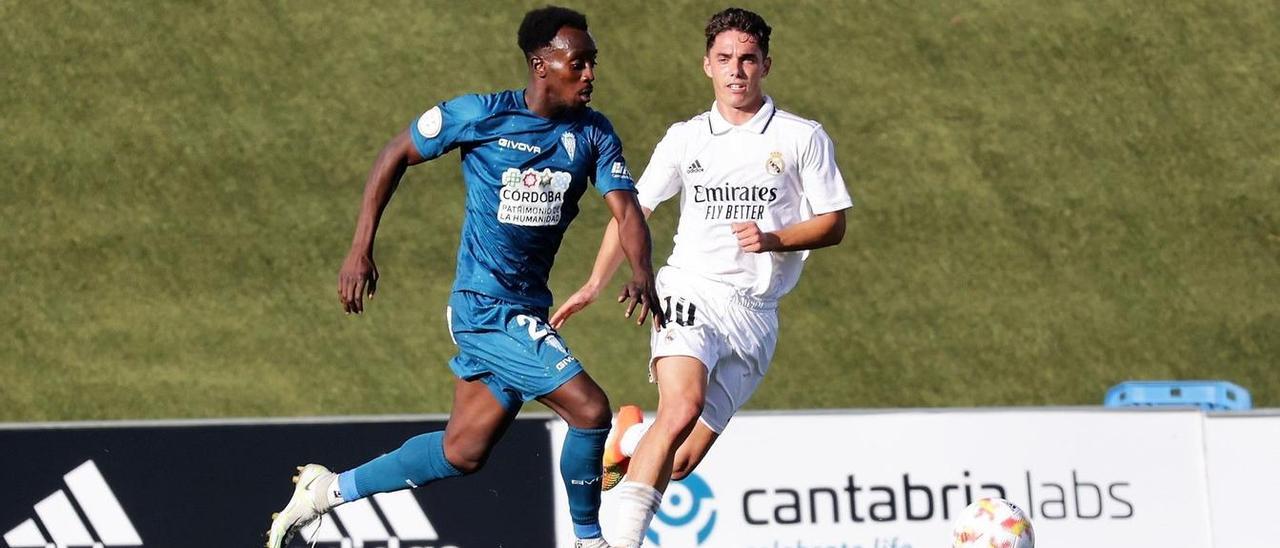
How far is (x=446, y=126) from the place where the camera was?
7.27 meters

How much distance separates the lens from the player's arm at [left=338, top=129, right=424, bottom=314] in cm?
682

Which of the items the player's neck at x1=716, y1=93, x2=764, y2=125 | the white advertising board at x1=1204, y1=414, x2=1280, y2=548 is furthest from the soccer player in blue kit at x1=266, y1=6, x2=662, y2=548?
the white advertising board at x1=1204, y1=414, x2=1280, y2=548

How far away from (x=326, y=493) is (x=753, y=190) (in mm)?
2281

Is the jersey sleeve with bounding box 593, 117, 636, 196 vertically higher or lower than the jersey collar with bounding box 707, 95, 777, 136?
lower

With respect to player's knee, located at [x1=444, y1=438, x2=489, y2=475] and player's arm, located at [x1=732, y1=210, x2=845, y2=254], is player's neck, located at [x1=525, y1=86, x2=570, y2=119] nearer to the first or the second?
player's arm, located at [x1=732, y1=210, x2=845, y2=254]

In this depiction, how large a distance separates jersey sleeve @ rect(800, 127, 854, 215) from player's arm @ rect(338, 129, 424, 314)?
70.4 inches

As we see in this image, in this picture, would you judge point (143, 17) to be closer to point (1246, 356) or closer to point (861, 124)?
point (861, 124)

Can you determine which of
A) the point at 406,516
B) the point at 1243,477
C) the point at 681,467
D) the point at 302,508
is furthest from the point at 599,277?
the point at 1243,477

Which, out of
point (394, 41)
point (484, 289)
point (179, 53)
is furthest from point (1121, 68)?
point (484, 289)

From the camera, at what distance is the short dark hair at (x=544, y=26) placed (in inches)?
283

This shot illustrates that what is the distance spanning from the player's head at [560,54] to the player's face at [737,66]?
0.92m

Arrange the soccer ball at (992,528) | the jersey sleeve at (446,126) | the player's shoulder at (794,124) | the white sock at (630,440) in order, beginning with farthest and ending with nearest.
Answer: the white sock at (630,440) < the player's shoulder at (794,124) < the jersey sleeve at (446,126) < the soccer ball at (992,528)

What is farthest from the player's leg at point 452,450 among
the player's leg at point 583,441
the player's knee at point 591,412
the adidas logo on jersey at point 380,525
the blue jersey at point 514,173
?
the adidas logo on jersey at point 380,525

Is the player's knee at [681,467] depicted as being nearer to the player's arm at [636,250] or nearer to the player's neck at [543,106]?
the player's arm at [636,250]
